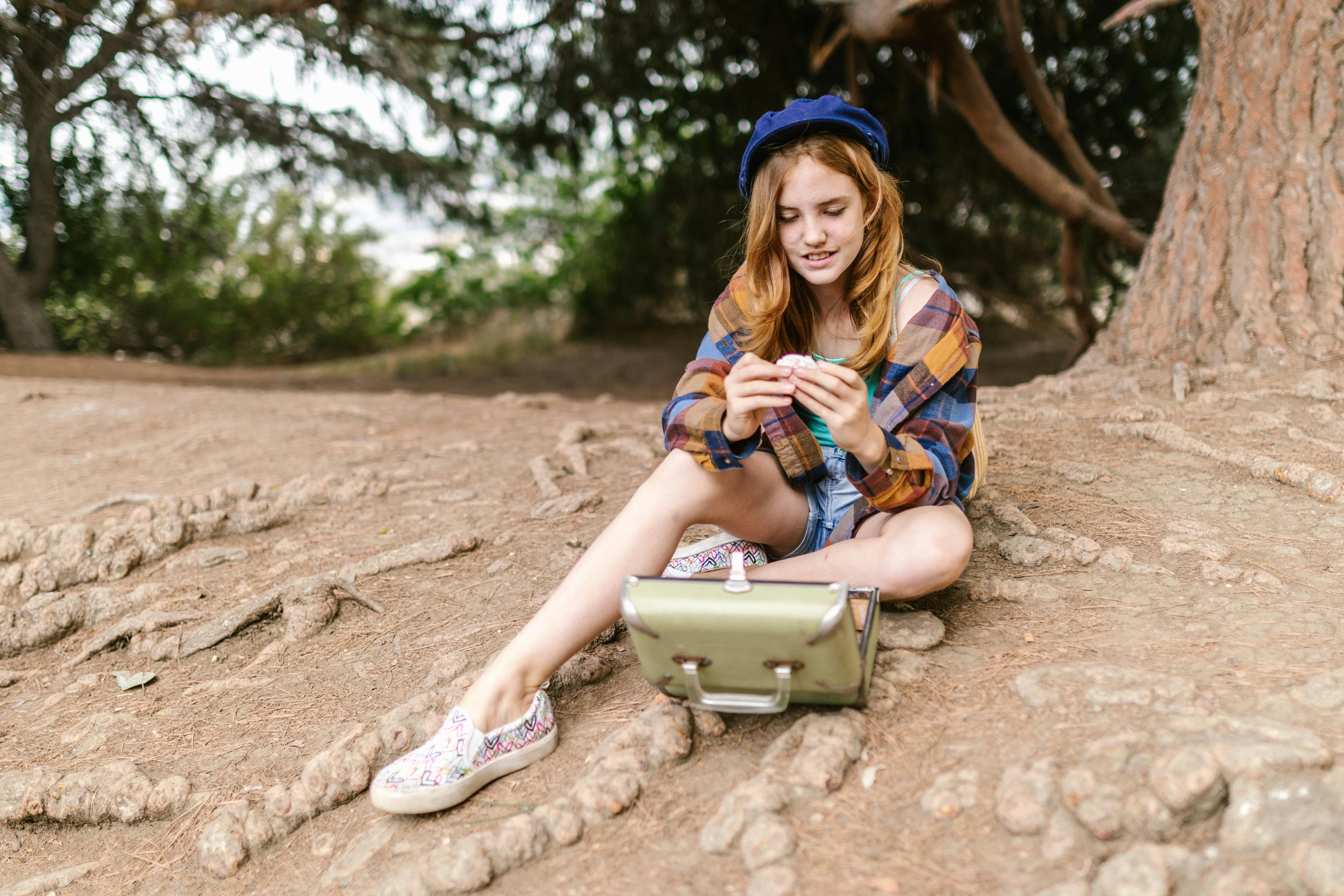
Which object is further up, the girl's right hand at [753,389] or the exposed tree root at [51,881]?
the girl's right hand at [753,389]

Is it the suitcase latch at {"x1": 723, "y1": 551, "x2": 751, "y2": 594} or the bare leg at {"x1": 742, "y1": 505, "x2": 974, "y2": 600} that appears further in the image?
the bare leg at {"x1": 742, "y1": 505, "x2": 974, "y2": 600}

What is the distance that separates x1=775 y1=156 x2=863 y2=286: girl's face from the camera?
1.83 m

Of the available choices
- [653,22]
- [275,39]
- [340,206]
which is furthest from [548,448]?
[340,206]

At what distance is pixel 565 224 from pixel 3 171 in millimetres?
5370

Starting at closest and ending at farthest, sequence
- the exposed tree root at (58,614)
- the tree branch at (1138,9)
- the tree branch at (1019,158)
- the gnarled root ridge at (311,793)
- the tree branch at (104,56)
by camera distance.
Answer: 1. the gnarled root ridge at (311,793)
2. the exposed tree root at (58,614)
3. the tree branch at (1138,9)
4. the tree branch at (1019,158)
5. the tree branch at (104,56)

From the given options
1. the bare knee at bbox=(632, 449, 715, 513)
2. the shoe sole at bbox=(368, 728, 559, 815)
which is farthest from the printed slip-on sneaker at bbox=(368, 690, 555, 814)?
the bare knee at bbox=(632, 449, 715, 513)

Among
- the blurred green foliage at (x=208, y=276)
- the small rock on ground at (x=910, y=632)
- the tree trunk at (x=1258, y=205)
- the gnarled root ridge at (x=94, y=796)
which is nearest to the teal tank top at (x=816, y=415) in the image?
the small rock on ground at (x=910, y=632)

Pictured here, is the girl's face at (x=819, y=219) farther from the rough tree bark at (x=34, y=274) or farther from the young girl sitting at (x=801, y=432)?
the rough tree bark at (x=34, y=274)

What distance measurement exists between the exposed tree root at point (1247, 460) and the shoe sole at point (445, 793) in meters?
2.11

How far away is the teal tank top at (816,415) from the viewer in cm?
193

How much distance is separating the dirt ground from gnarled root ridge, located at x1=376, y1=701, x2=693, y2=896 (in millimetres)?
17

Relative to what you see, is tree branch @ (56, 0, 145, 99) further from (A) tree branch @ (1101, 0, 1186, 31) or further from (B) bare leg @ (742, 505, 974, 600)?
(B) bare leg @ (742, 505, 974, 600)

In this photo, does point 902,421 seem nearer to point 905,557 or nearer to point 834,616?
point 905,557

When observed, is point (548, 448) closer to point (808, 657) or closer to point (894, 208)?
point (894, 208)
